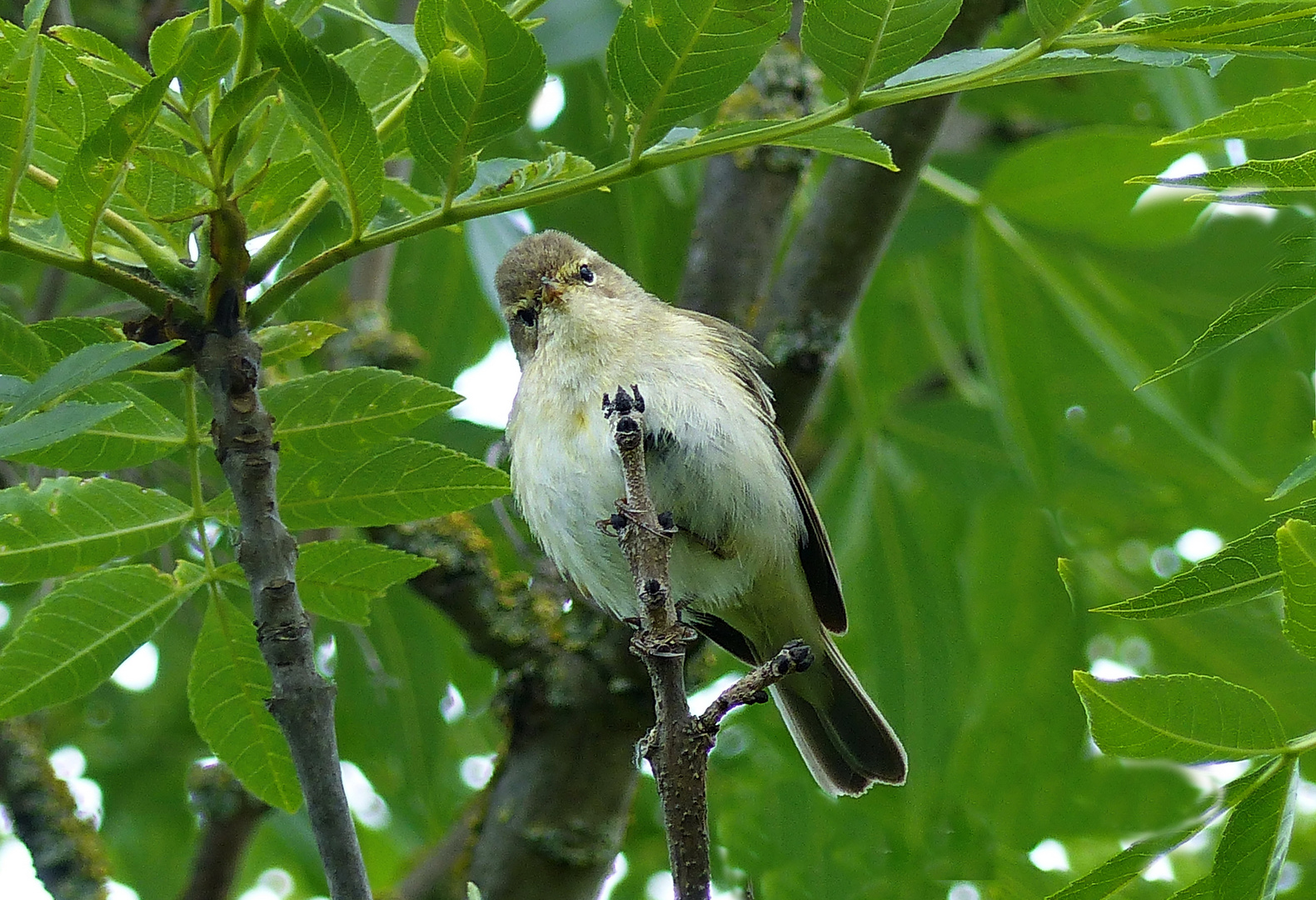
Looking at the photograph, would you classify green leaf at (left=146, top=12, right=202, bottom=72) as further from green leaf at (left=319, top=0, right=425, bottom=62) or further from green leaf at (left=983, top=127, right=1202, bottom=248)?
green leaf at (left=983, top=127, right=1202, bottom=248)

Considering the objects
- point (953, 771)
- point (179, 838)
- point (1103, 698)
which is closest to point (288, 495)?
point (1103, 698)

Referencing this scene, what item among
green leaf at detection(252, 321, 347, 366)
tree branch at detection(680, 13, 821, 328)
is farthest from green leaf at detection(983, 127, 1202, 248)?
green leaf at detection(252, 321, 347, 366)

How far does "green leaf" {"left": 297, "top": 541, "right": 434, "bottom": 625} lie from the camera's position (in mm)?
2244

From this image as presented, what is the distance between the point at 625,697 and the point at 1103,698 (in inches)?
78.2

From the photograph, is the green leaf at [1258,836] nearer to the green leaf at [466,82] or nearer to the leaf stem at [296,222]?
the green leaf at [466,82]

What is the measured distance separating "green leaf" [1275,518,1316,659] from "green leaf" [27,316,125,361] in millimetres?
1629

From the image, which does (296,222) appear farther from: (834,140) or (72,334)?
(834,140)

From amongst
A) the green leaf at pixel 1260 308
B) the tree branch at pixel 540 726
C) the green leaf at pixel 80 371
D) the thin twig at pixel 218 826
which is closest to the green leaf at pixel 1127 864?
the green leaf at pixel 1260 308

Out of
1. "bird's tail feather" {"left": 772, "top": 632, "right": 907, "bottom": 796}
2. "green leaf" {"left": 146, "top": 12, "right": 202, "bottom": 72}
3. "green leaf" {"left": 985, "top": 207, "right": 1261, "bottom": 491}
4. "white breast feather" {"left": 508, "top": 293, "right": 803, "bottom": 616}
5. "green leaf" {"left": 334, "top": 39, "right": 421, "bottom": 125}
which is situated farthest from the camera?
"green leaf" {"left": 985, "top": 207, "right": 1261, "bottom": 491}

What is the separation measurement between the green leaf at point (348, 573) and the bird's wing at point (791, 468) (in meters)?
1.44

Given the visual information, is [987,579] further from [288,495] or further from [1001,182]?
[288,495]

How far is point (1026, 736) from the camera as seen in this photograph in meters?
3.79

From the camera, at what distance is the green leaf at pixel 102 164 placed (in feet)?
5.43

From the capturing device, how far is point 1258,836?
171 centimetres
